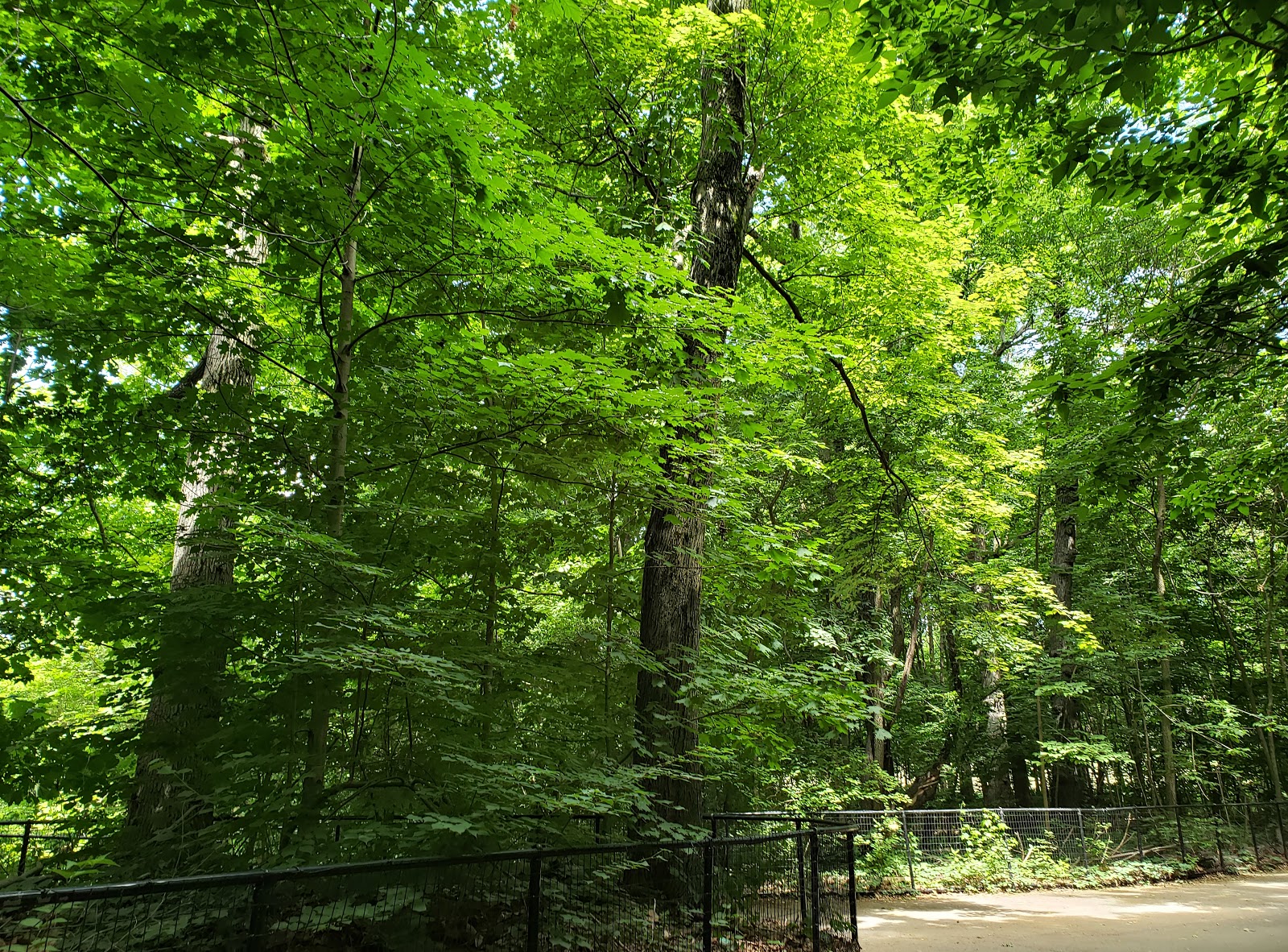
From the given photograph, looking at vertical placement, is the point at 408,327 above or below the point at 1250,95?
below

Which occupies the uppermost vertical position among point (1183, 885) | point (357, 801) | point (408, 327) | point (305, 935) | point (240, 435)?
point (408, 327)

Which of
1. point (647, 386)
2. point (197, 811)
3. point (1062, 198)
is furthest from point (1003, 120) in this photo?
point (1062, 198)

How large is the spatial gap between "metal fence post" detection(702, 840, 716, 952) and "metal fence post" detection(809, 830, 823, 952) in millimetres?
1320

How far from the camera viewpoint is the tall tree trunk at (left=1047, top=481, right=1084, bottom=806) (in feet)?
53.6

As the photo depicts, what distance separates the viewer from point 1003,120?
22.4 ft

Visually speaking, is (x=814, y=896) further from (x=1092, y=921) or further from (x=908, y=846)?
(x=908, y=846)

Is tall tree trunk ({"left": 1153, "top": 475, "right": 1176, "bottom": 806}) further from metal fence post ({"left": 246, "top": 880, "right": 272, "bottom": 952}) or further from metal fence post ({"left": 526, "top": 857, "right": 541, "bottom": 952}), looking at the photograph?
metal fence post ({"left": 246, "top": 880, "right": 272, "bottom": 952})

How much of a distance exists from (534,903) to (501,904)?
0.95 feet

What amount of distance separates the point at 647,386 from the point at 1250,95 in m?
4.45

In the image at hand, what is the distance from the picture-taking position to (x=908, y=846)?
11.3 metres

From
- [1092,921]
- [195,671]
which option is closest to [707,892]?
[195,671]

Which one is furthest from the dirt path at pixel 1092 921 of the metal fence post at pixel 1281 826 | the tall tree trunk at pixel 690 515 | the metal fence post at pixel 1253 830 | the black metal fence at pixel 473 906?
the metal fence post at pixel 1281 826

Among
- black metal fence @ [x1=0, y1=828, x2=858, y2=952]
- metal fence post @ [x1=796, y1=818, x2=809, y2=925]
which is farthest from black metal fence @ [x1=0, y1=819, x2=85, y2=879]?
metal fence post @ [x1=796, y1=818, x2=809, y2=925]

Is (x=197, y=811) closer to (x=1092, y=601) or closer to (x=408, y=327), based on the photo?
(x=408, y=327)
